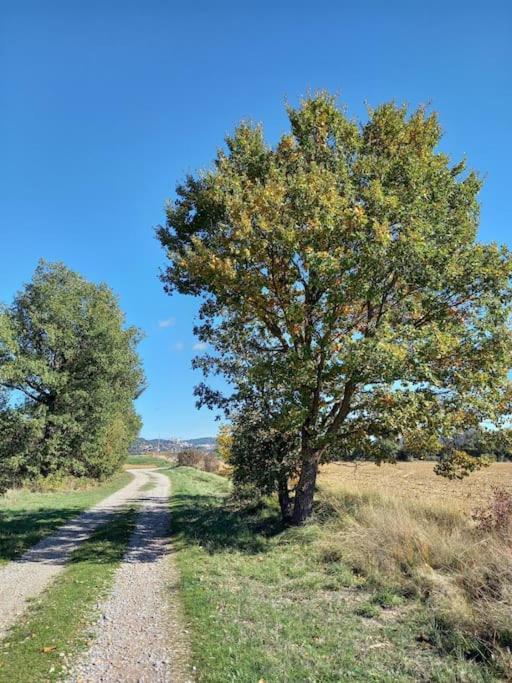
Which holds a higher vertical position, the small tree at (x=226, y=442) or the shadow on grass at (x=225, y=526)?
the small tree at (x=226, y=442)

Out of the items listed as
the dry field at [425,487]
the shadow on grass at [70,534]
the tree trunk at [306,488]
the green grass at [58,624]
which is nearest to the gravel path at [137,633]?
the green grass at [58,624]

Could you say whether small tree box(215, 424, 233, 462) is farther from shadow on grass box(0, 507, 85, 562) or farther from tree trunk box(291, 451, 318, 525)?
shadow on grass box(0, 507, 85, 562)

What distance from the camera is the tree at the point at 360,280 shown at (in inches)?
460

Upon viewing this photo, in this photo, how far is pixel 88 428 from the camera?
1247 inches

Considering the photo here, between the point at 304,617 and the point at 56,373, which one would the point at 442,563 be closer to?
the point at 304,617

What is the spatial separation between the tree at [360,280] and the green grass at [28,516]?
8.49 metres

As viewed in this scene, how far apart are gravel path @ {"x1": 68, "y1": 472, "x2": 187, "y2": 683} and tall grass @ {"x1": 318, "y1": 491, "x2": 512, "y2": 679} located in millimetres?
3880

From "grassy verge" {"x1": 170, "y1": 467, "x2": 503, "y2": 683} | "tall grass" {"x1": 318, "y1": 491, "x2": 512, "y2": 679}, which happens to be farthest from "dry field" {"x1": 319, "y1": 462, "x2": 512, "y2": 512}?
"grassy verge" {"x1": 170, "y1": 467, "x2": 503, "y2": 683}

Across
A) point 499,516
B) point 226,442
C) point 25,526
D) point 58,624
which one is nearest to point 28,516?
point 25,526

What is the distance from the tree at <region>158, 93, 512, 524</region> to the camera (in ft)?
38.3

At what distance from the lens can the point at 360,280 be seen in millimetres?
11688

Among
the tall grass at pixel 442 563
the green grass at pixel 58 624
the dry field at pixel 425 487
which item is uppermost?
the dry field at pixel 425 487

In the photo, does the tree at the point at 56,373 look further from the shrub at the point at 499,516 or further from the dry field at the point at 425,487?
the shrub at the point at 499,516

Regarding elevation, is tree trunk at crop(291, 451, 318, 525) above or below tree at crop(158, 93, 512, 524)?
below
